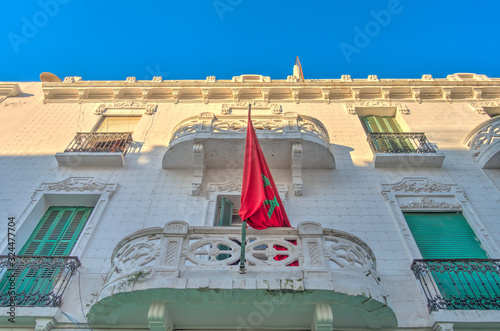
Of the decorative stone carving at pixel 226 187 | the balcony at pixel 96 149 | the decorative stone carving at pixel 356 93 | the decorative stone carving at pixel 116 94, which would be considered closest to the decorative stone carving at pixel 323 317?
the decorative stone carving at pixel 226 187

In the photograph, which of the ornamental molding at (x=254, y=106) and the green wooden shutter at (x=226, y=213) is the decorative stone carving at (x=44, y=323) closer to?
the green wooden shutter at (x=226, y=213)

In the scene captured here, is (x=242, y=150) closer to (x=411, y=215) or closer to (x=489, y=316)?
(x=411, y=215)

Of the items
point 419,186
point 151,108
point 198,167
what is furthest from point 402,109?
point 151,108

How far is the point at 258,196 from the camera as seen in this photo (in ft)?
21.3

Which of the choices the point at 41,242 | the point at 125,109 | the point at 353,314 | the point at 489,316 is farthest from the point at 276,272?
the point at 125,109

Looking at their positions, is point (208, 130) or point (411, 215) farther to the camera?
point (208, 130)

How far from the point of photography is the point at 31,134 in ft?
37.8

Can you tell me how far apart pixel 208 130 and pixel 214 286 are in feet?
16.6

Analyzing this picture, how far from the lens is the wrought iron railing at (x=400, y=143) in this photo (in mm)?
10562

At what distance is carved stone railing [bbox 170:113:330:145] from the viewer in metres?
9.64

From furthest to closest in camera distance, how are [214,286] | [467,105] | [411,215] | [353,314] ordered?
[467,105], [411,215], [353,314], [214,286]

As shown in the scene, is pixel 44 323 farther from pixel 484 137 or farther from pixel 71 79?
pixel 484 137

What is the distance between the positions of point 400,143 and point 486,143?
2.15 metres

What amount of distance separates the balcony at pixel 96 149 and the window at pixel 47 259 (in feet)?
4.77
